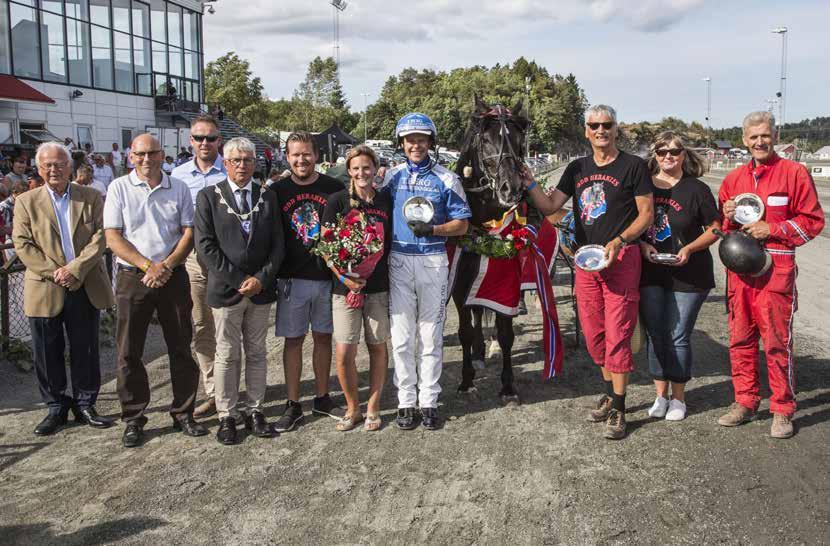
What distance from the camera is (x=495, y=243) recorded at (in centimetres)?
523

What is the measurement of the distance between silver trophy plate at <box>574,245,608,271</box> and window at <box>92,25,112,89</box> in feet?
83.4

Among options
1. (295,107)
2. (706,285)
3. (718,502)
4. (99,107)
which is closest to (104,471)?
(718,502)

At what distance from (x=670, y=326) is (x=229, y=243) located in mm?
3175

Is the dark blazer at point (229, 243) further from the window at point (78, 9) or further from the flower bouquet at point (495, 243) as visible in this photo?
the window at point (78, 9)

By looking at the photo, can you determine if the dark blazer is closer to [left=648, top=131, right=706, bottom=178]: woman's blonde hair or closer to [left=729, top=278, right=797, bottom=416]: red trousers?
[left=648, top=131, right=706, bottom=178]: woman's blonde hair

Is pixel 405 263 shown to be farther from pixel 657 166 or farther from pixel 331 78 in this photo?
pixel 331 78

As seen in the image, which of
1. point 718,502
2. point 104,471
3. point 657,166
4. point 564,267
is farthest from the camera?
point 564,267

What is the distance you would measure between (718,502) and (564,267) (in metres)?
8.84

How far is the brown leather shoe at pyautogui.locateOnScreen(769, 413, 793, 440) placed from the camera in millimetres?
4516

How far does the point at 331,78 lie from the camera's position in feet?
235

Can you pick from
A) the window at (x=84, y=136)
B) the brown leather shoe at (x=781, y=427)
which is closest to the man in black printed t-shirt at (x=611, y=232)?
the brown leather shoe at (x=781, y=427)

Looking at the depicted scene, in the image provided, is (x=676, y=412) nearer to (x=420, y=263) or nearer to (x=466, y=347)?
(x=466, y=347)

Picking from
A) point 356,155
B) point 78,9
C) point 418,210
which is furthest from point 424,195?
point 78,9

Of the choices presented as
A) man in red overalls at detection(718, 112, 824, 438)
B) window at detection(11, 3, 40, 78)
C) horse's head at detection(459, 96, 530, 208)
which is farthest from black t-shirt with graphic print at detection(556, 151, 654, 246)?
window at detection(11, 3, 40, 78)
